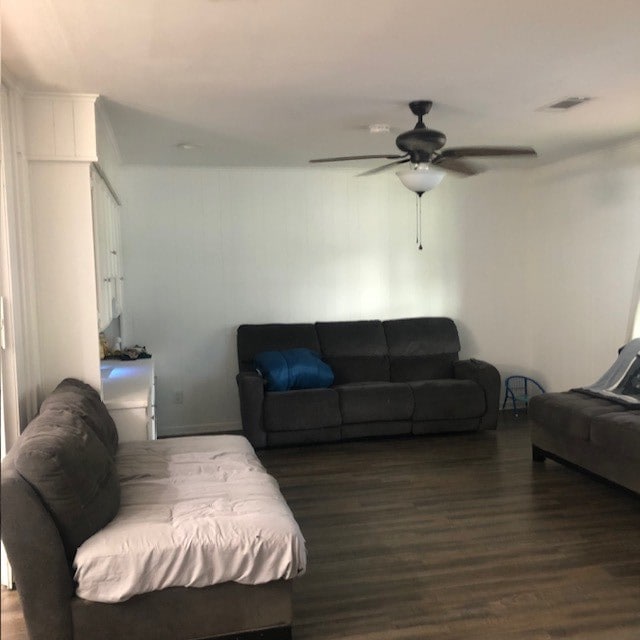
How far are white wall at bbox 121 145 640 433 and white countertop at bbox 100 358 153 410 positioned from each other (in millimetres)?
862

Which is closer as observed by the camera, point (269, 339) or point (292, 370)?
point (292, 370)

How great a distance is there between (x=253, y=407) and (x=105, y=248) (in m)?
1.77

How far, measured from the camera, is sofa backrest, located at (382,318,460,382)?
594 centimetres

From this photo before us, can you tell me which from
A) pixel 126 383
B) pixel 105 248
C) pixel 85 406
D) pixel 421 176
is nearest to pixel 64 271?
pixel 105 248

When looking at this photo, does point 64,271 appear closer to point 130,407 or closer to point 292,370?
point 130,407

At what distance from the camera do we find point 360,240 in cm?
615

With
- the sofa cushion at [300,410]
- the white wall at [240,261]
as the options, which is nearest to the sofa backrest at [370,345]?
the white wall at [240,261]

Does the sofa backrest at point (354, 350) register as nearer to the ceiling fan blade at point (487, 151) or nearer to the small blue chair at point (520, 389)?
the small blue chair at point (520, 389)

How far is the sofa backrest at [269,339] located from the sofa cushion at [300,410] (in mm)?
588

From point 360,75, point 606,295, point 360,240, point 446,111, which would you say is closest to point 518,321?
point 606,295

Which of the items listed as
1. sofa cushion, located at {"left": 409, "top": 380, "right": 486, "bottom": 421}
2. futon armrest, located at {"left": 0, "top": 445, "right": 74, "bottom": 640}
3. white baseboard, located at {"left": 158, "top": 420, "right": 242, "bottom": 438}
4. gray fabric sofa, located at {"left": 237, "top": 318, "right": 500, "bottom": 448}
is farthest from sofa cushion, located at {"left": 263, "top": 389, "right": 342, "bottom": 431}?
futon armrest, located at {"left": 0, "top": 445, "right": 74, "bottom": 640}

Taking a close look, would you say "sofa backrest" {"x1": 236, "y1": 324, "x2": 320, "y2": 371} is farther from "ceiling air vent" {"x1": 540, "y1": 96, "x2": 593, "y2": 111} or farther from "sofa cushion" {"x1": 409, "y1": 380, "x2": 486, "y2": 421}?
"ceiling air vent" {"x1": 540, "y1": 96, "x2": 593, "y2": 111}

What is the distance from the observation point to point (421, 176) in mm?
3637

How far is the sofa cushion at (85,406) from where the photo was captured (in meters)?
2.89
